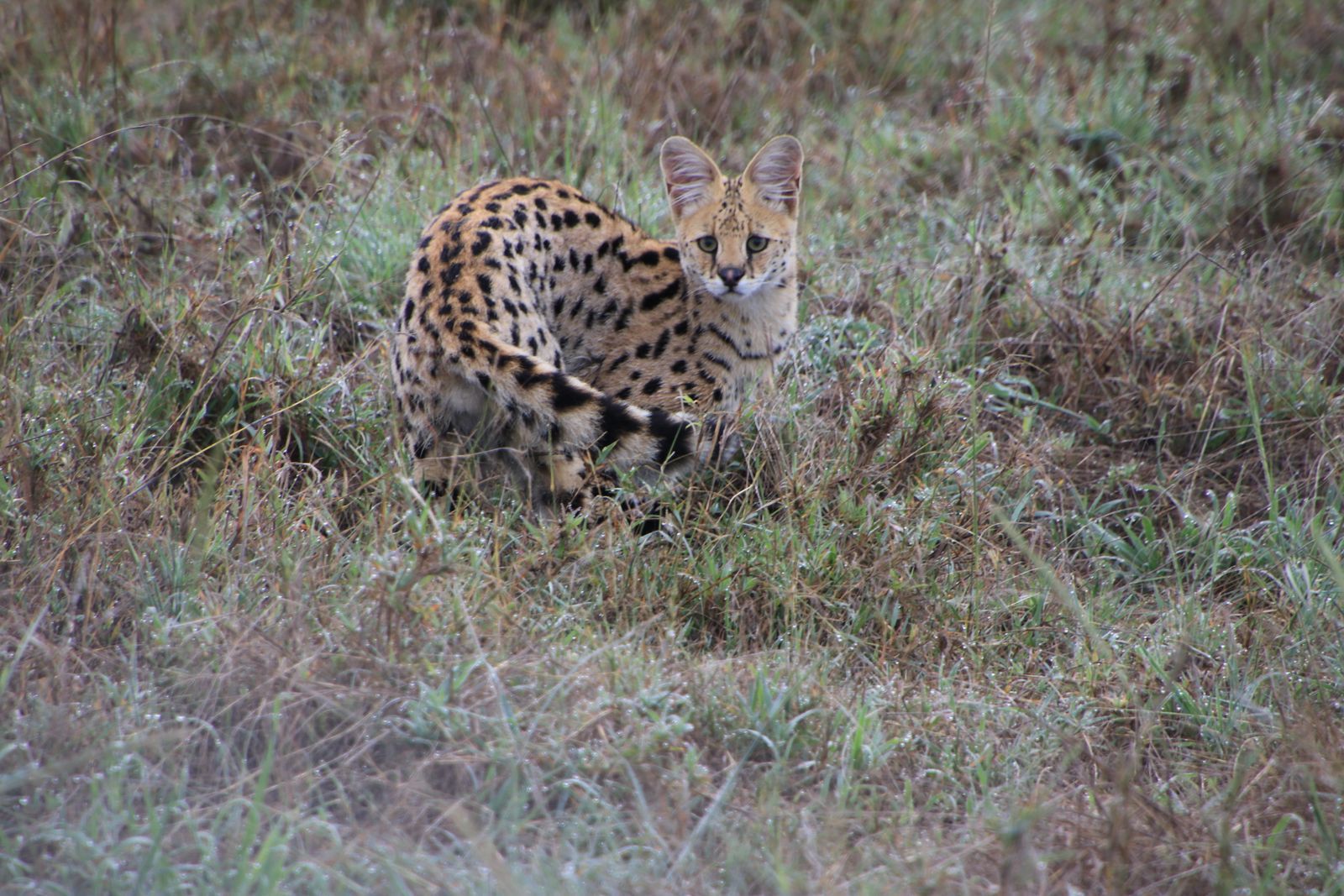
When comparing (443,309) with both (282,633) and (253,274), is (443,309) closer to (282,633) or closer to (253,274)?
(253,274)

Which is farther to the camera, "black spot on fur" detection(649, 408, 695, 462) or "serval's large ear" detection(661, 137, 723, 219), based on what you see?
"serval's large ear" detection(661, 137, 723, 219)

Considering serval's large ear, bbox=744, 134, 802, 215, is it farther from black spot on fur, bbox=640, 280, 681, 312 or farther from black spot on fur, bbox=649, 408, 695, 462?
black spot on fur, bbox=649, 408, 695, 462

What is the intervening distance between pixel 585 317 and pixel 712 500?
1.04 meters

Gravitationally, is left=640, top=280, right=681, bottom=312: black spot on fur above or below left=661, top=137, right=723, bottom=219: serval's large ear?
below

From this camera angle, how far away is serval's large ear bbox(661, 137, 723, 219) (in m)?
4.68

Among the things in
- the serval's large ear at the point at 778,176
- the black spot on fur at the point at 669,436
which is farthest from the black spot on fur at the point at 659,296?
the black spot on fur at the point at 669,436

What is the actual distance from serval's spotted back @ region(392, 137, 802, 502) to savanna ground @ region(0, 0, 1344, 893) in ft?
0.63

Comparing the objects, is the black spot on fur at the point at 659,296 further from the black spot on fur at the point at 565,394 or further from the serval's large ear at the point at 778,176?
the black spot on fur at the point at 565,394

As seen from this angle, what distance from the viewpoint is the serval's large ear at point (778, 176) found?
15.2 ft

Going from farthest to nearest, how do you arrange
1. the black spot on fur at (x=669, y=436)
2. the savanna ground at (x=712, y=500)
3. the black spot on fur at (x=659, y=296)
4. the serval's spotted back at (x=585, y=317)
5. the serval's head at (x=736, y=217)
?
the black spot on fur at (x=659, y=296), the serval's head at (x=736, y=217), the serval's spotted back at (x=585, y=317), the black spot on fur at (x=669, y=436), the savanna ground at (x=712, y=500)

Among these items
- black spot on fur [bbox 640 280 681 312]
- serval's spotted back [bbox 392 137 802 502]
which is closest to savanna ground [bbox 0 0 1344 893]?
serval's spotted back [bbox 392 137 802 502]

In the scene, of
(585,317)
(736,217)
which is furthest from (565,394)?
(736,217)

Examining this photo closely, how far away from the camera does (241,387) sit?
4066 mm

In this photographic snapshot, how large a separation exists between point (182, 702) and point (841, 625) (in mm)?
1770
